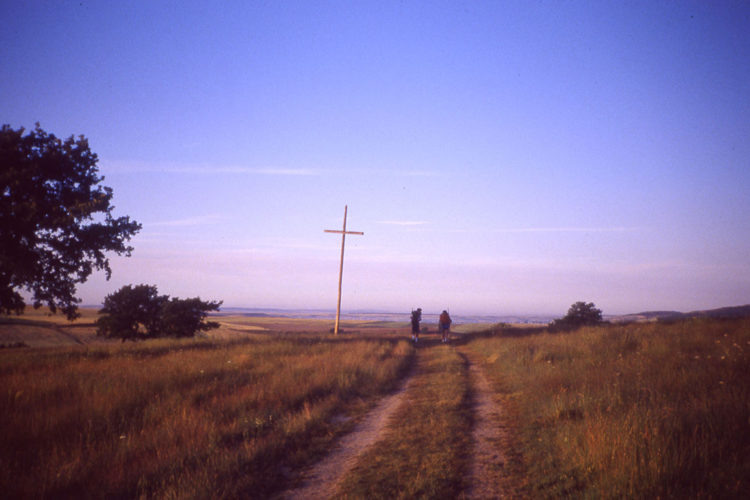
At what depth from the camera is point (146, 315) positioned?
91.4 ft

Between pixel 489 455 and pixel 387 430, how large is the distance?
1.96 meters

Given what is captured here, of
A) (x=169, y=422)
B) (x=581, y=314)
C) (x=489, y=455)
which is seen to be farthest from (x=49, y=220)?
(x=581, y=314)

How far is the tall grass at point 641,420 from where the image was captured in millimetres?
4094

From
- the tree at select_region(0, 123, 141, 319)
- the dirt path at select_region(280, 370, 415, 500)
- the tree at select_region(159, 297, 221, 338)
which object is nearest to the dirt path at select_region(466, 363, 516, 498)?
the dirt path at select_region(280, 370, 415, 500)

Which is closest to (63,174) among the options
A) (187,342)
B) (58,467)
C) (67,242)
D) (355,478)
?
(67,242)

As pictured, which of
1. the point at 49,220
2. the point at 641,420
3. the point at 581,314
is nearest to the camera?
the point at 641,420

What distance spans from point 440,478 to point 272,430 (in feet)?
10.9

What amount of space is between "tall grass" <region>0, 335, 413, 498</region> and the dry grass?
101 cm

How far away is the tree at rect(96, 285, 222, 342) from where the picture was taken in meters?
27.1

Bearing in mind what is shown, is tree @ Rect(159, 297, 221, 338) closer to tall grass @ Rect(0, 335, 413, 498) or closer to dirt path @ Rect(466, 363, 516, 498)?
tall grass @ Rect(0, 335, 413, 498)

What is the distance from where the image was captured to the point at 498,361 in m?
14.3

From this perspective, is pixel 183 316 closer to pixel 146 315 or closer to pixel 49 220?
pixel 146 315

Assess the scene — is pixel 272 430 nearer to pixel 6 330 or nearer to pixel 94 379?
pixel 94 379

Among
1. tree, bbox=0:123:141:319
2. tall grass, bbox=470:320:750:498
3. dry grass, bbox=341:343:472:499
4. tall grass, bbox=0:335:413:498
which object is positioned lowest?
tall grass, bbox=0:335:413:498
